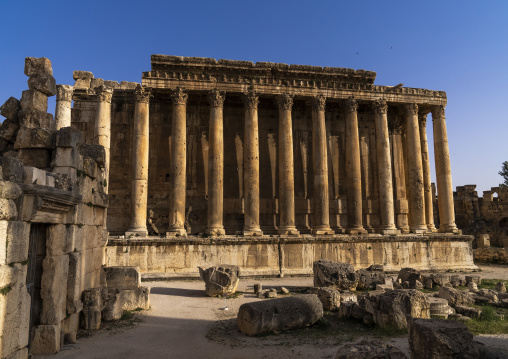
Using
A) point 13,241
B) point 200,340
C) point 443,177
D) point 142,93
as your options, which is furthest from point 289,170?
point 13,241

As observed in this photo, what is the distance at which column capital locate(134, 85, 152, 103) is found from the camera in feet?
58.3

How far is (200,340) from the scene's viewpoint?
7.63 meters

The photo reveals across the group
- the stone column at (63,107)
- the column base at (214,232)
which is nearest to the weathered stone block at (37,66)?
the stone column at (63,107)

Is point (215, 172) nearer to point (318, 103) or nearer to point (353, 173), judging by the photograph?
point (318, 103)

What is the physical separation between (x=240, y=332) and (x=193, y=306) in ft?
9.84

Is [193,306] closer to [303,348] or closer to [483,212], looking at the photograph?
[303,348]

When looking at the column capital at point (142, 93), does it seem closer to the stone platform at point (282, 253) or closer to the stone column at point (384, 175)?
the stone platform at point (282, 253)

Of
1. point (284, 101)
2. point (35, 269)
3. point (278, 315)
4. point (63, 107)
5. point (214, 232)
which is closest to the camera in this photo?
point (35, 269)

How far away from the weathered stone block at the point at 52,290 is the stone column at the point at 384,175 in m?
16.2

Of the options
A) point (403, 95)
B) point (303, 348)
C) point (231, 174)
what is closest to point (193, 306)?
A: point (303, 348)

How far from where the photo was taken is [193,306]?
10742 mm

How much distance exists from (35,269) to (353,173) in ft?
53.2

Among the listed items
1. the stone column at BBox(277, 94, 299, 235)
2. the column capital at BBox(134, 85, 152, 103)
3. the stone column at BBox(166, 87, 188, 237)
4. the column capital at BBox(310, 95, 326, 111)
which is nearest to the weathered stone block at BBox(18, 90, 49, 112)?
the stone column at BBox(166, 87, 188, 237)

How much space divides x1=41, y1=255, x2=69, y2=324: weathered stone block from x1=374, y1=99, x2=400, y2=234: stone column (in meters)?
16.2
